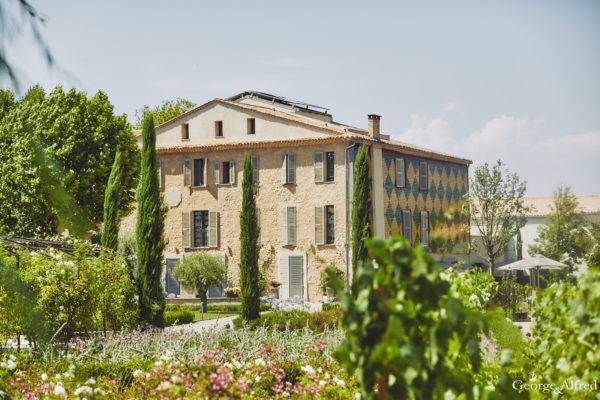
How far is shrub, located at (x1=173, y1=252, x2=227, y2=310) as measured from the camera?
28.5m

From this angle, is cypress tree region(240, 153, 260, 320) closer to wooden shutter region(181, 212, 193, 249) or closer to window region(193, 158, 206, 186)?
window region(193, 158, 206, 186)

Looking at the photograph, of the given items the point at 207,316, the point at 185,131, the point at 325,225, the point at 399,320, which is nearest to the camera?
the point at 399,320

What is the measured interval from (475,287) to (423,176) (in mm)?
27419

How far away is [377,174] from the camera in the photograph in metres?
31.6

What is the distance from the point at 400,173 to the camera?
33.2 m

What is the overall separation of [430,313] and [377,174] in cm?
2871

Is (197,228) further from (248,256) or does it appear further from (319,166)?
(248,256)

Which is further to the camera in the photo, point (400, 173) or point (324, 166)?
point (400, 173)

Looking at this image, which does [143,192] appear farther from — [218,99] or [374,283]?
[374,283]

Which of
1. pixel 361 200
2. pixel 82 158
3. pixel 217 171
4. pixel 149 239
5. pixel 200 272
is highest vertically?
pixel 217 171

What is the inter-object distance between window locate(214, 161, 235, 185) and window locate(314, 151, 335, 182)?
11.9 feet

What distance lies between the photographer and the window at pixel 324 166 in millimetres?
30717

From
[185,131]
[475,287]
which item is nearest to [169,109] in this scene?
[185,131]

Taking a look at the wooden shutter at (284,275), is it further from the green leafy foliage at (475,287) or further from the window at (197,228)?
the green leafy foliage at (475,287)
